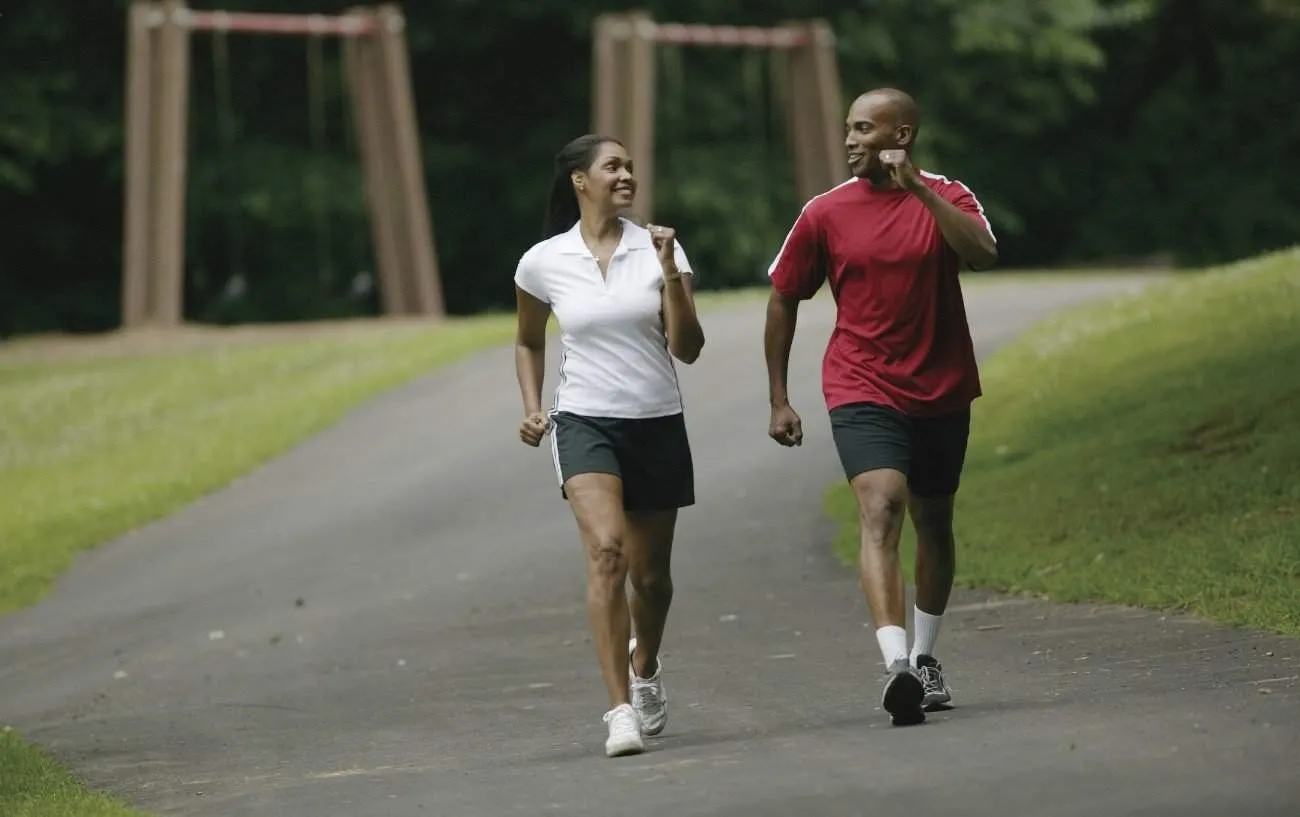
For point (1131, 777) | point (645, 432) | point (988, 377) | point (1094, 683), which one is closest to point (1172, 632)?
Result: point (1094, 683)

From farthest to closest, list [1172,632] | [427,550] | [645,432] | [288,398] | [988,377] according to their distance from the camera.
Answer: [288,398]
[988,377]
[427,550]
[1172,632]
[645,432]

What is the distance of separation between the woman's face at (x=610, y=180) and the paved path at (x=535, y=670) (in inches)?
70.2

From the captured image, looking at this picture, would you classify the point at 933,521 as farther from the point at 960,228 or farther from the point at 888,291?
the point at 960,228

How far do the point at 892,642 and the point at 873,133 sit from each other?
5.32ft

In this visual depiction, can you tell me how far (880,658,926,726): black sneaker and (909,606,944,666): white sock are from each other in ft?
1.62

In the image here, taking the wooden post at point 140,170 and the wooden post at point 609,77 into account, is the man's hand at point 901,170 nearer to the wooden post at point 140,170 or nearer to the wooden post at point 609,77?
the wooden post at point 140,170

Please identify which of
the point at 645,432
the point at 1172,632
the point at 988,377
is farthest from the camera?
the point at 988,377

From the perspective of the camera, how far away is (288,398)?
885 inches

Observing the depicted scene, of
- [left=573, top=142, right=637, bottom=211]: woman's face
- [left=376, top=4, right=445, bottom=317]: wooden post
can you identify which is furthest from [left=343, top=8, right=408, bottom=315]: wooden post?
[left=573, top=142, right=637, bottom=211]: woman's face

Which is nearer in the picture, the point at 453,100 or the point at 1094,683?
the point at 1094,683

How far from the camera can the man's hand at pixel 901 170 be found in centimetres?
830

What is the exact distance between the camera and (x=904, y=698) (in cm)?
829

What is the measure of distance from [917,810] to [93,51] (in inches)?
1362

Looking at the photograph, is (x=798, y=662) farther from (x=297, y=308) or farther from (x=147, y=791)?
(x=297, y=308)
